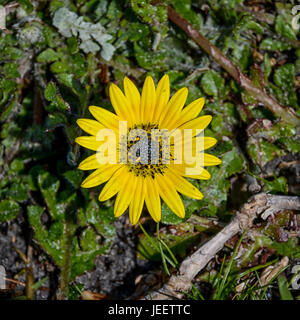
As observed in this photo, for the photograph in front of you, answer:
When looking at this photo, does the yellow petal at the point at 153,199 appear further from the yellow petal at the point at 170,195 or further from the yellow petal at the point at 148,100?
the yellow petal at the point at 148,100

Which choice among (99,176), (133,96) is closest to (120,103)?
(133,96)

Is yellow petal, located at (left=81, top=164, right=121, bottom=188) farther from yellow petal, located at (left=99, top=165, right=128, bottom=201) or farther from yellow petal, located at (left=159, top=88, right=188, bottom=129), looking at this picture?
yellow petal, located at (left=159, top=88, right=188, bottom=129)

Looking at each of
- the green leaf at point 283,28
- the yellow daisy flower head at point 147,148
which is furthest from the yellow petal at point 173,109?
the green leaf at point 283,28

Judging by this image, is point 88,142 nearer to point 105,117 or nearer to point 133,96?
point 105,117
